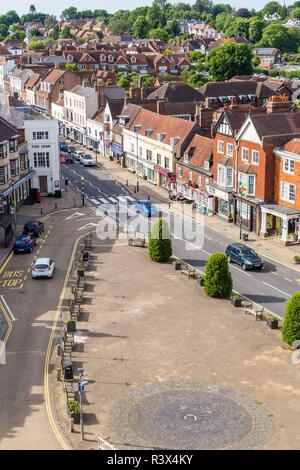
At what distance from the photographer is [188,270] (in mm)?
56812

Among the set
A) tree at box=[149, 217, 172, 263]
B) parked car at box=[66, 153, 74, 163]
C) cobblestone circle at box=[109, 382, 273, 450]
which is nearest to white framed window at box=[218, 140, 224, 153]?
tree at box=[149, 217, 172, 263]

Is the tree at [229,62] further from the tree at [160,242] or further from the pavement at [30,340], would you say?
the tree at [160,242]

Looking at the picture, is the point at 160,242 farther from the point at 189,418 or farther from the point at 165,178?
the point at 165,178

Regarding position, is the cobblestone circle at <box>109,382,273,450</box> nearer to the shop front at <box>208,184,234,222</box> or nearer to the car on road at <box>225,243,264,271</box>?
the car on road at <box>225,243,264,271</box>

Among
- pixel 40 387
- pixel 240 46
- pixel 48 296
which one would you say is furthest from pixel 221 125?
pixel 240 46

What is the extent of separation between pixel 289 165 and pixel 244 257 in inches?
468

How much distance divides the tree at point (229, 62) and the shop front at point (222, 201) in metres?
105

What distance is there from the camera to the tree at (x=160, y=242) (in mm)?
58688

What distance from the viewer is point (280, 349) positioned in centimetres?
4178

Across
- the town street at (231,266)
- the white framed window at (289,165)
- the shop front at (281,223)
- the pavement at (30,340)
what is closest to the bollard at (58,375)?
the pavement at (30,340)

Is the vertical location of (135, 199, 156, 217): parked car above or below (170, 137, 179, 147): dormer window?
below

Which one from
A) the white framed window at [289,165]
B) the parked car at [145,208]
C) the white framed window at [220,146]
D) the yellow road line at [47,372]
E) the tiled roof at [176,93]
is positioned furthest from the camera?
the tiled roof at [176,93]

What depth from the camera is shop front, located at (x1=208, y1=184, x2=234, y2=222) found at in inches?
2837

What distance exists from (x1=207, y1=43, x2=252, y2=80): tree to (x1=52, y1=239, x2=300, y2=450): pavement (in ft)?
417
